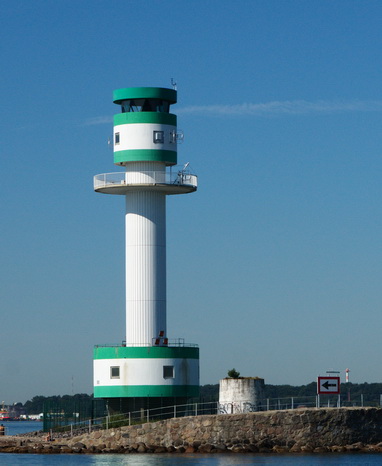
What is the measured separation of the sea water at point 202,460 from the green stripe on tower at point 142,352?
6486 mm

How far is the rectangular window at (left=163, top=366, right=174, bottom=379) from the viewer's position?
7044cm

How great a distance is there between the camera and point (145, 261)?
235 feet

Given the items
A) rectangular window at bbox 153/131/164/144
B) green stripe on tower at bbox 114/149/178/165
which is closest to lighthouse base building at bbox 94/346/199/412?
green stripe on tower at bbox 114/149/178/165

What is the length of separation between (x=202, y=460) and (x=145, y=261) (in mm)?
14319

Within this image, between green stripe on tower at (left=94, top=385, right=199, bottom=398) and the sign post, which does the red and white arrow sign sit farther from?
green stripe on tower at (left=94, top=385, right=199, bottom=398)

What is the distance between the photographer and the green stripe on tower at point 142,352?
70.1 m

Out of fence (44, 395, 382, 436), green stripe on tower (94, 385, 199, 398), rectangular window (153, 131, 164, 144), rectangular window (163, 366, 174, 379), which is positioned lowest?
fence (44, 395, 382, 436)

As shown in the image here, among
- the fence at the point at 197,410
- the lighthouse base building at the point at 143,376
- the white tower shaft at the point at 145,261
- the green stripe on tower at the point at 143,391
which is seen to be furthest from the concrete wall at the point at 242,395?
the white tower shaft at the point at 145,261

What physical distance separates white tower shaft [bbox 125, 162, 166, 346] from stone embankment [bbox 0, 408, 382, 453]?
6.67m

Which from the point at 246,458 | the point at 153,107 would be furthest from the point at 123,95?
the point at 246,458

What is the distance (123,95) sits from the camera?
241 feet

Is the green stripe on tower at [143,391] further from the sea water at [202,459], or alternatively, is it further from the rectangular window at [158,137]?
the rectangular window at [158,137]

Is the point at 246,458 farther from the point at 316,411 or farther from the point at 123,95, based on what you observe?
the point at 123,95

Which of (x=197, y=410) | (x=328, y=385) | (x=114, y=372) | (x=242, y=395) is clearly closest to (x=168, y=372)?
(x=197, y=410)
